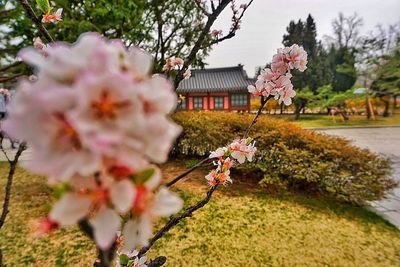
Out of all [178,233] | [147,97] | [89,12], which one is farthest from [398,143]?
[147,97]

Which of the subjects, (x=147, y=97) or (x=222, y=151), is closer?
(x=147, y=97)

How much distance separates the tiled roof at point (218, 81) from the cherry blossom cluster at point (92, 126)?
64.8 feet

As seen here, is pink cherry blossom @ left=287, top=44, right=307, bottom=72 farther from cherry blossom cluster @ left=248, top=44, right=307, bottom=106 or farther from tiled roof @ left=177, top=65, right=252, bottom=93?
tiled roof @ left=177, top=65, right=252, bottom=93

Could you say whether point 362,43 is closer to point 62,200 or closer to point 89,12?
point 89,12

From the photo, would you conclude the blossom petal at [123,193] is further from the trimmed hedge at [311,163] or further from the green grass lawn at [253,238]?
the trimmed hedge at [311,163]

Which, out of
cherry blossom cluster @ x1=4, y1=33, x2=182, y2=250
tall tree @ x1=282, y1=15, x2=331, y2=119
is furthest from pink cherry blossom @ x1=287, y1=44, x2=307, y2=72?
tall tree @ x1=282, y1=15, x2=331, y2=119

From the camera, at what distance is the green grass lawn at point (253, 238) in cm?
314

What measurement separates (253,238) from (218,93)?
59.5 ft

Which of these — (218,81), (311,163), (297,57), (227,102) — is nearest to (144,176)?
(297,57)

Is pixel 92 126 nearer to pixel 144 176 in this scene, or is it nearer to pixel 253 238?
pixel 144 176

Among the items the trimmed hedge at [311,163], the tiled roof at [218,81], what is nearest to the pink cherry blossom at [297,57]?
the trimmed hedge at [311,163]

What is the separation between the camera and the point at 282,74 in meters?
1.65

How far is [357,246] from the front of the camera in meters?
3.38

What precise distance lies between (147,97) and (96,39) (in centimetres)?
10
